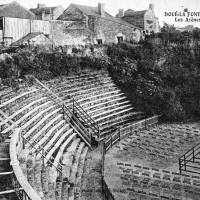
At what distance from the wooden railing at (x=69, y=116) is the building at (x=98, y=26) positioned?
50.9ft

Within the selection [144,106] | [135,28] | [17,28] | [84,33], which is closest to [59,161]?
[144,106]

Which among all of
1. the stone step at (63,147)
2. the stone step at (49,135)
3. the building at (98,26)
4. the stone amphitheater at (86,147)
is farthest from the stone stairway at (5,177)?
the building at (98,26)

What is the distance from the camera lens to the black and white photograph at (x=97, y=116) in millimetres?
10195

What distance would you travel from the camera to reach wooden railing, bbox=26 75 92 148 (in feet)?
49.7

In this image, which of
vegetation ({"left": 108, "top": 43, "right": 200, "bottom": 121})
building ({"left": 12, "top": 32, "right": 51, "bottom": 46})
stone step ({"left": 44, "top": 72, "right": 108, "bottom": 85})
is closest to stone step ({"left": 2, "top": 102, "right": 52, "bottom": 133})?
stone step ({"left": 44, "top": 72, "right": 108, "bottom": 85})

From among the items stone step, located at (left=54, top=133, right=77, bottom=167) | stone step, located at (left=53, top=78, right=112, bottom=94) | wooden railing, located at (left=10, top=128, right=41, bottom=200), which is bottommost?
stone step, located at (left=54, top=133, right=77, bottom=167)

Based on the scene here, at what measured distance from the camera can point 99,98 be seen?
18.7 m

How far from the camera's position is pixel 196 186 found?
1119cm

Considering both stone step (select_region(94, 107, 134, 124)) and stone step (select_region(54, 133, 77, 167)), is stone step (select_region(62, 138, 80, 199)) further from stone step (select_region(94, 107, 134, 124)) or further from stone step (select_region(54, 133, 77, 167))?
stone step (select_region(94, 107, 134, 124))

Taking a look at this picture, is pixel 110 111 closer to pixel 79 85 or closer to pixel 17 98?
pixel 79 85

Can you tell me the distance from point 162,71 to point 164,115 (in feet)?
12.4

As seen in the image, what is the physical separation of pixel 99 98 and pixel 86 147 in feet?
15.7

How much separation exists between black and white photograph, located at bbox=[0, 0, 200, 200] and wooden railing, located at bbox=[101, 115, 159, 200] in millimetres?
50

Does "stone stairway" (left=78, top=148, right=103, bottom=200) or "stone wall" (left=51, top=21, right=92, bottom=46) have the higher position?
"stone wall" (left=51, top=21, right=92, bottom=46)
